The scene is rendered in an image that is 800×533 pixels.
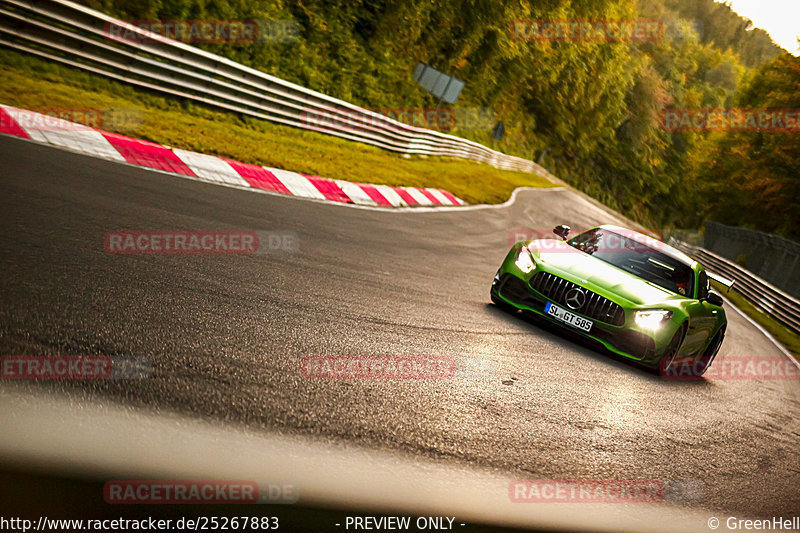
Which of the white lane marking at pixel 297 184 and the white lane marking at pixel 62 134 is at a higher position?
the white lane marking at pixel 297 184

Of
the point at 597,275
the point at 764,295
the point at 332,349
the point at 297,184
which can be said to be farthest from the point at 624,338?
the point at 764,295

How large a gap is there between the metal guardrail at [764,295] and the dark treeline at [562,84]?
582 inches

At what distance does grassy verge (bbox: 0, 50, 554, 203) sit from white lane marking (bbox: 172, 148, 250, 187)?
45 centimetres

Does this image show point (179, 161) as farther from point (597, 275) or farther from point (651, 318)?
point (651, 318)

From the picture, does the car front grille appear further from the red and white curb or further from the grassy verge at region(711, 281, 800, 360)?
the grassy verge at region(711, 281, 800, 360)

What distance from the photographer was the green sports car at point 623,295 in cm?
788

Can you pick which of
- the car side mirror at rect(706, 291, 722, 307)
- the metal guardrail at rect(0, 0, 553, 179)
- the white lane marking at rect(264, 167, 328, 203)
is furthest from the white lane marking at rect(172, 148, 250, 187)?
the car side mirror at rect(706, 291, 722, 307)

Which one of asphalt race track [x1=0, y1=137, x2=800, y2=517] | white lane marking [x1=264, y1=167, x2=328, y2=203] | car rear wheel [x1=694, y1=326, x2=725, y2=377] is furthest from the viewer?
white lane marking [x1=264, y1=167, x2=328, y2=203]

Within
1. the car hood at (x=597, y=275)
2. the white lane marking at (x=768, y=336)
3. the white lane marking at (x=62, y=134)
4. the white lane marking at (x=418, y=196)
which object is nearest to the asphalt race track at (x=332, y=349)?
the white lane marking at (x=62, y=134)

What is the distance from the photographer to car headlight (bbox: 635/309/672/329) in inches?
309

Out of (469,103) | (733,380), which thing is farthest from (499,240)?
(469,103)

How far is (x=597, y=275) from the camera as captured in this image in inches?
328

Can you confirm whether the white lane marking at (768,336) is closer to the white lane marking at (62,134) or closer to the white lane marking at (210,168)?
the white lane marking at (210,168)

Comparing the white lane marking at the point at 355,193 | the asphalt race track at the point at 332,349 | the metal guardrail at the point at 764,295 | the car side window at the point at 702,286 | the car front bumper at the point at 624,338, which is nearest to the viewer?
the asphalt race track at the point at 332,349
